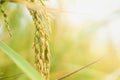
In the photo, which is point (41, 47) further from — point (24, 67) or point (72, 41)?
point (72, 41)

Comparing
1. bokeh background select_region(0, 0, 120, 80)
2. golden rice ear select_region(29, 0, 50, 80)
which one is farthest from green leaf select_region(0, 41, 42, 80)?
bokeh background select_region(0, 0, 120, 80)

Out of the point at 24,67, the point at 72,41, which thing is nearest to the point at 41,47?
the point at 24,67

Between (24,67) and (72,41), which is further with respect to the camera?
(72,41)

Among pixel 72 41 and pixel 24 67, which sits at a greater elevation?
pixel 24 67

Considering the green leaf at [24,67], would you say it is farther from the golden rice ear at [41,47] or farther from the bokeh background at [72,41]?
the bokeh background at [72,41]

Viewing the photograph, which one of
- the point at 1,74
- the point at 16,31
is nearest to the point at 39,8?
the point at 1,74

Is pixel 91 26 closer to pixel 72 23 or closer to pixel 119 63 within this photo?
pixel 72 23

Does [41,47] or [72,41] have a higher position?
[41,47]

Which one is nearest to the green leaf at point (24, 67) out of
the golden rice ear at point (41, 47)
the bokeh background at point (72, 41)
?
the golden rice ear at point (41, 47)
